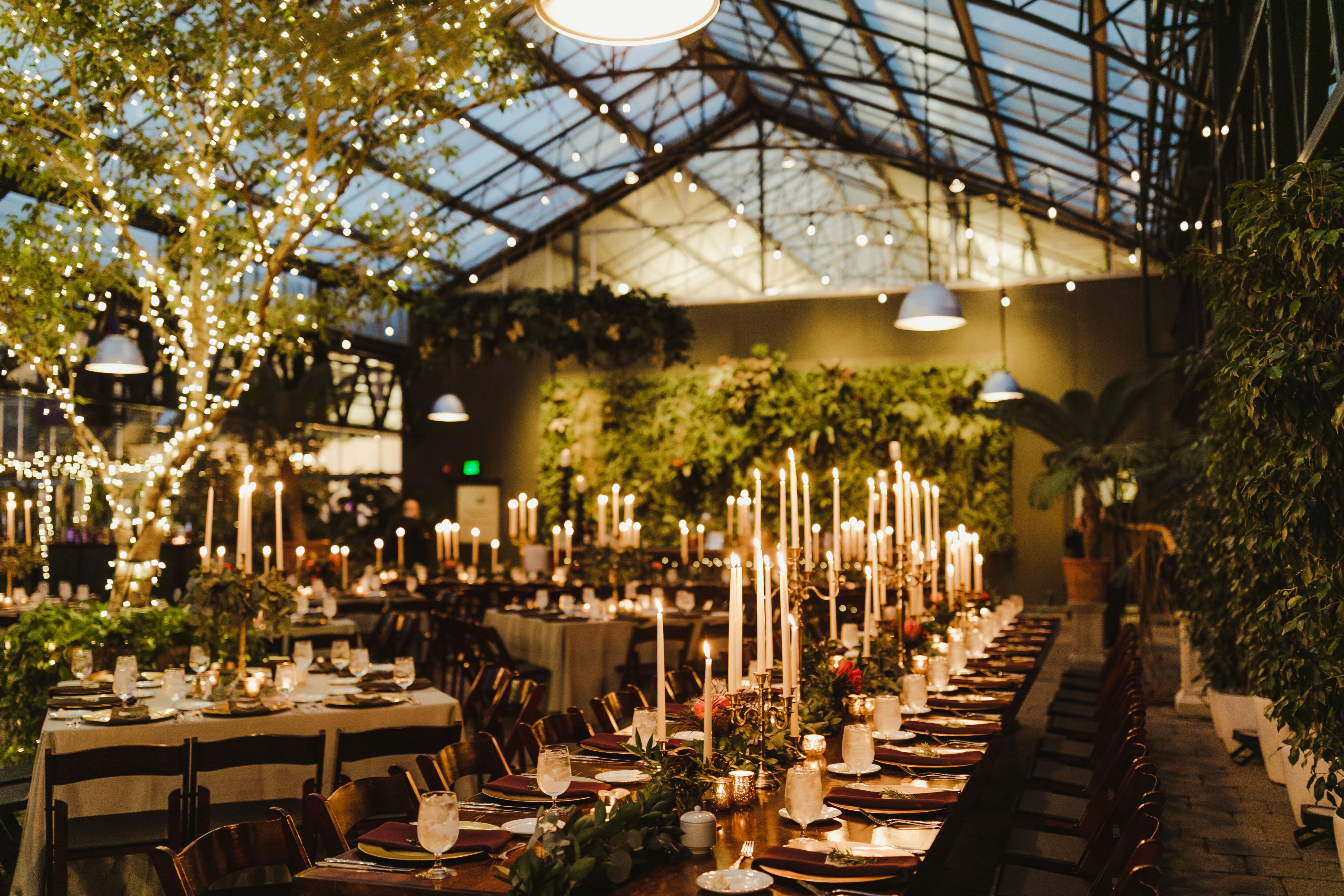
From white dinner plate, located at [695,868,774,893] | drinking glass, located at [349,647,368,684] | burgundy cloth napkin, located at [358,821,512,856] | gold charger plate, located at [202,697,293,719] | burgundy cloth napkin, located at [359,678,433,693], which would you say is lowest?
burgundy cloth napkin, located at [359,678,433,693]

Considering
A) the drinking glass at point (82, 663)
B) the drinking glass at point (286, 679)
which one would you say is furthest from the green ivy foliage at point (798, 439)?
the drinking glass at point (82, 663)

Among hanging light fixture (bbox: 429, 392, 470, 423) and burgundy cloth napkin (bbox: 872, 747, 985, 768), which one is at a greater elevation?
hanging light fixture (bbox: 429, 392, 470, 423)

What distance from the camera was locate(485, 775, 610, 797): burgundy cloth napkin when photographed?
2.97 metres

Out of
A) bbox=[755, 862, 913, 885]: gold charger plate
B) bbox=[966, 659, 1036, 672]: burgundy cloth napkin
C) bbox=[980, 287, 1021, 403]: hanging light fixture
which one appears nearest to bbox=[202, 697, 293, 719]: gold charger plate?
bbox=[755, 862, 913, 885]: gold charger plate

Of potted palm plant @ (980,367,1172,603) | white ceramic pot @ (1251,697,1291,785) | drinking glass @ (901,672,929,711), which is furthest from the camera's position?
potted palm plant @ (980,367,1172,603)

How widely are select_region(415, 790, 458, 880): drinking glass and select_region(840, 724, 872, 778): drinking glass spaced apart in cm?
124

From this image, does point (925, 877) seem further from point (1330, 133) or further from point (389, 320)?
point (389, 320)

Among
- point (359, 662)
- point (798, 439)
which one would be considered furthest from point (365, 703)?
point (798, 439)

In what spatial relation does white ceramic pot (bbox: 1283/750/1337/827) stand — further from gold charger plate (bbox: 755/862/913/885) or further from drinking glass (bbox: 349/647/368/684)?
drinking glass (bbox: 349/647/368/684)

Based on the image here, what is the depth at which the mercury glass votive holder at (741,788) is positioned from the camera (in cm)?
289

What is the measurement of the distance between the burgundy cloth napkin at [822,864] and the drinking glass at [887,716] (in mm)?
1129

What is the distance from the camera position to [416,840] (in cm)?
258

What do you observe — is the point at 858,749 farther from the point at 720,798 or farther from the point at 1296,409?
the point at 1296,409

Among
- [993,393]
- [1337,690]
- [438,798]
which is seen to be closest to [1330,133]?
[1337,690]
